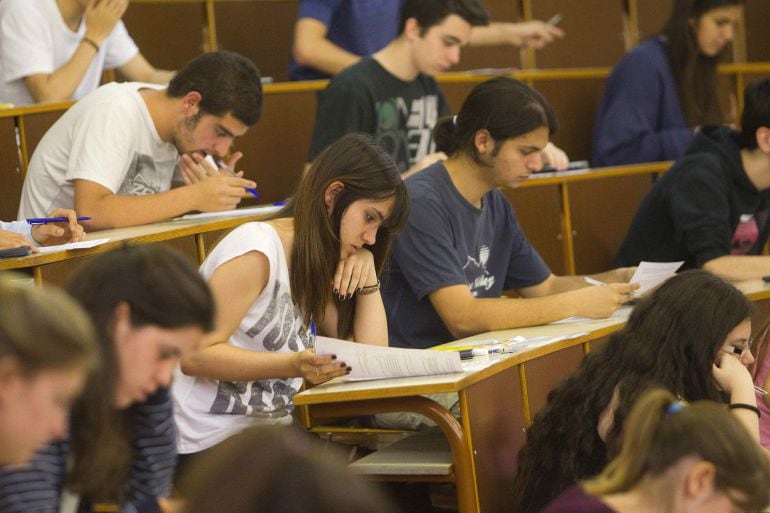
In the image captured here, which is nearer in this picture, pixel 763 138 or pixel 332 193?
pixel 332 193

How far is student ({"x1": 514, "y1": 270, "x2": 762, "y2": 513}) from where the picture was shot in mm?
2250

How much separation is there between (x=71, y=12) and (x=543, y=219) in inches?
66.8

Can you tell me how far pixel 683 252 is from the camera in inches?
145

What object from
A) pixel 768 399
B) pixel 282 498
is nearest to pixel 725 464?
pixel 282 498

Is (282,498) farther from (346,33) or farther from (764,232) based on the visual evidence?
(346,33)

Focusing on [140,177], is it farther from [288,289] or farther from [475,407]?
[475,407]

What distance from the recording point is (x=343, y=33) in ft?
14.1

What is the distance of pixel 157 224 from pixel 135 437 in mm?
1447

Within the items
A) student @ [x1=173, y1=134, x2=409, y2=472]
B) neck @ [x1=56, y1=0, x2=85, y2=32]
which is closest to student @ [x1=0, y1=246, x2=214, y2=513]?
student @ [x1=173, y1=134, x2=409, y2=472]

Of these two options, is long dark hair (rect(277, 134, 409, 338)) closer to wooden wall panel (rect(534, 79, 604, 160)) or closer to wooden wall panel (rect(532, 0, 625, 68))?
wooden wall panel (rect(534, 79, 604, 160))

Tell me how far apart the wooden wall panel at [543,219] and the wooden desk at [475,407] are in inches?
56.0

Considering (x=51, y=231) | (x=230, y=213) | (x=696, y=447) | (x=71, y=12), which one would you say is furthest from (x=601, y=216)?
(x=696, y=447)

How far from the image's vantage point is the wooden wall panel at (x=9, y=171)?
3.26m

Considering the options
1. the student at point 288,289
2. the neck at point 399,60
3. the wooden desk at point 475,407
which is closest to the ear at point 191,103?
the student at point 288,289
